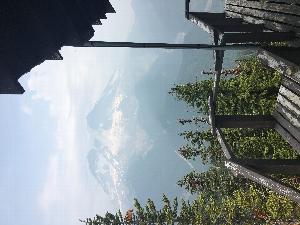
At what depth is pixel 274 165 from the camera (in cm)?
725

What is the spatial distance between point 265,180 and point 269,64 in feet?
6.52

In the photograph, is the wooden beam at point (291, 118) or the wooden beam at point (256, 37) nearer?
the wooden beam at point (256, 37)

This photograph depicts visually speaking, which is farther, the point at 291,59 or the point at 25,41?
the point at 291,59

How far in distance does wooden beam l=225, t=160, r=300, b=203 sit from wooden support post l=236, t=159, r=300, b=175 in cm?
14

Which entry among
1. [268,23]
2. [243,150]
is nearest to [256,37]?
[268,23]

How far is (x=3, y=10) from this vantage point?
12.8 ft

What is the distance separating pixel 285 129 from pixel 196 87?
18611 mm

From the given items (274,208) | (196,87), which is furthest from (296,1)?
(196,87)

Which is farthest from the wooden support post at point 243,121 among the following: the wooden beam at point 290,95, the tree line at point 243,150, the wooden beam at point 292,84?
the tree line at point 243,150

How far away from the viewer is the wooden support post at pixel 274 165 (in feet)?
23.3

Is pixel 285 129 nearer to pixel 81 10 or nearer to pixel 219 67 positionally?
pixel 219 67

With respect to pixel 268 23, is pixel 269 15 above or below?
above

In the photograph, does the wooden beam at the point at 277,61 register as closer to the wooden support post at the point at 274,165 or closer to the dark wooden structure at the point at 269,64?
the dark wooden structure at the point at 269,64

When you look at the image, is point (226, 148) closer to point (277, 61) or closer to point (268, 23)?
point (277, 61)
